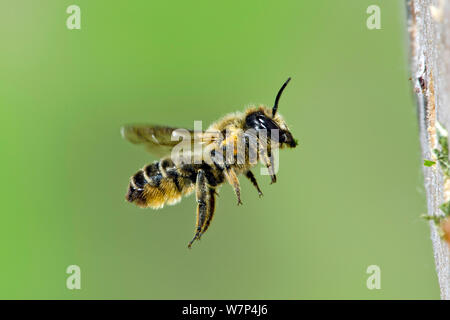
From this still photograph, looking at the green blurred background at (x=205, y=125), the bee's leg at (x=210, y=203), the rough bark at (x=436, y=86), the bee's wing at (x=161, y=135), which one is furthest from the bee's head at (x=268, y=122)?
the green blurred background at (x=205, y=125)

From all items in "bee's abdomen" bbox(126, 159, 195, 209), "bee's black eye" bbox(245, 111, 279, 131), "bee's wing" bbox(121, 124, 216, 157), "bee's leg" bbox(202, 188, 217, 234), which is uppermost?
"bee's black eye" bbox(245, 111, 279, 131)

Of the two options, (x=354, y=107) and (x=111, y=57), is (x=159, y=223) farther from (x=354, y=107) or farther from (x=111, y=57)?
(x=354, y=107)

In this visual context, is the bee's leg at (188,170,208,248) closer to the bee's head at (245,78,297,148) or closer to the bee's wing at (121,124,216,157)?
the bee's wing at (121,124,216,157)

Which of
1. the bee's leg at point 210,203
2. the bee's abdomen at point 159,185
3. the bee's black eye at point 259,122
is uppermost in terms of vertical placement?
the bee's black eye at point 259,122

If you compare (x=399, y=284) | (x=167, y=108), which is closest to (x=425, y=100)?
(x=399, y=284)

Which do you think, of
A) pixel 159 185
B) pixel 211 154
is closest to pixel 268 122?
pixel 211 154

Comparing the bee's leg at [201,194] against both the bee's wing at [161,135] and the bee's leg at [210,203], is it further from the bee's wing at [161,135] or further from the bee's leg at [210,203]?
the bee's wing at [161,135]

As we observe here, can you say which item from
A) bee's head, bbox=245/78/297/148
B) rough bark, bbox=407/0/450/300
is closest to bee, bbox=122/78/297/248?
bee's head, bbox=245/78/297/148
